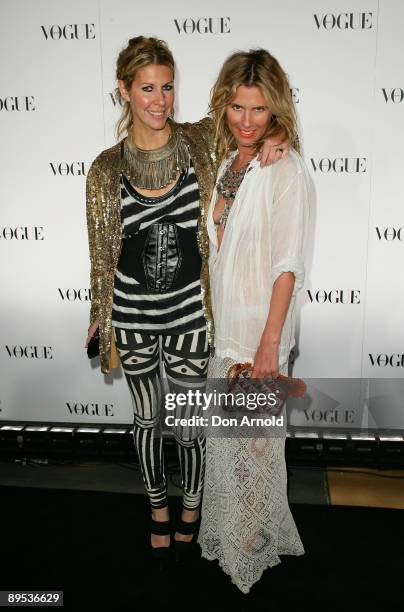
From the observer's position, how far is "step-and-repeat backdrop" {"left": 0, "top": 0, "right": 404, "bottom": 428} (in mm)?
2529

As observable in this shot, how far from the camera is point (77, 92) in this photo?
2.71 m

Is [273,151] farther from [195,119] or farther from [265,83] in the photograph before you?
[195,119]

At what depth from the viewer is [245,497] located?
199 centimetres

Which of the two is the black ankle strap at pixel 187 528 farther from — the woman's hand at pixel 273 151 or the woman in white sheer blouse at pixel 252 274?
the woman's hand at pixel 273 151

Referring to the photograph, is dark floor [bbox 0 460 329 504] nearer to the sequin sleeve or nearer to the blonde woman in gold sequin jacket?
the blonde woman in gold sequin jacket

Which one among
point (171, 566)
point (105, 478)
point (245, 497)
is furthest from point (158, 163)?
point (105, 478)

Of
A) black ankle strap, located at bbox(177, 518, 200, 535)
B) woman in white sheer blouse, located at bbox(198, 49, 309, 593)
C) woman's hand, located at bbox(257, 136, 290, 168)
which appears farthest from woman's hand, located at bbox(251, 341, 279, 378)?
black ankle strap, located at bbox(177, 518, 200, 535)

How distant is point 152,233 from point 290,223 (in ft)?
1.59

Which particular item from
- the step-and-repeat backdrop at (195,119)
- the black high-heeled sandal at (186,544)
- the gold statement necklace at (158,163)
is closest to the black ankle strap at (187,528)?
the black high-heeled sandal at (186,544)

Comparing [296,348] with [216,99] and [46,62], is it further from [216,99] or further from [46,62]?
[46,62]

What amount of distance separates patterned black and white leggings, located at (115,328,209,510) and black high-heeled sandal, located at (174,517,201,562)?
0.08 m

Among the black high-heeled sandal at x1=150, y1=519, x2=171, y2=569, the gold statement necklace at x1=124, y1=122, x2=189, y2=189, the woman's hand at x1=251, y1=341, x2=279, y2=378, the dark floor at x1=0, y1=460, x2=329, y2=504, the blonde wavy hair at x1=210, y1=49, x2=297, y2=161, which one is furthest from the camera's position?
the dark floor at x1=0, y1=460, x2=329, y2=504

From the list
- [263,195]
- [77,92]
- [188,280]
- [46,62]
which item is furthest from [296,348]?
[46,62]

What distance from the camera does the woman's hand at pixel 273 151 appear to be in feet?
5.70
